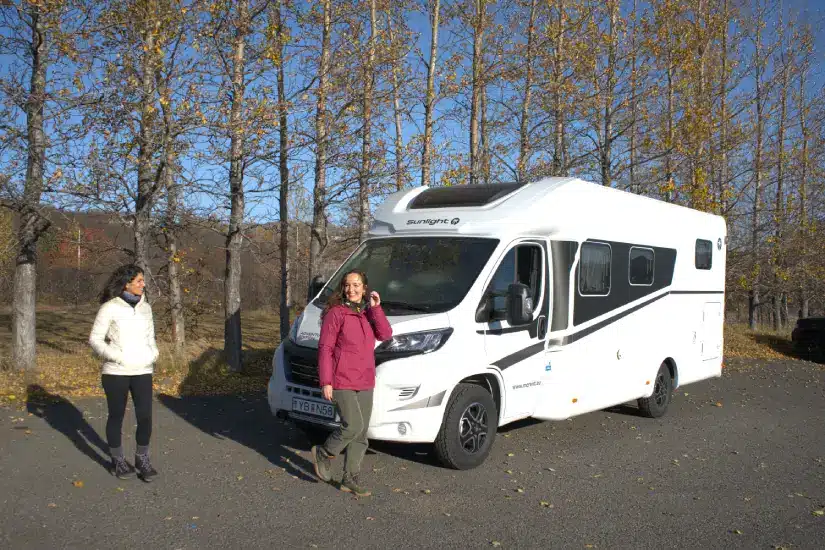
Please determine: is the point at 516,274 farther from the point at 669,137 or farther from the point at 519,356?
the point at 669,137

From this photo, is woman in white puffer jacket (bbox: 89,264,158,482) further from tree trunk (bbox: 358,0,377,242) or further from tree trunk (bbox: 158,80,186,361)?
tree trunk (bbox: 358,0,377,242)

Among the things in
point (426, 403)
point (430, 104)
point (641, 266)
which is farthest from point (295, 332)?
point (430, 104)

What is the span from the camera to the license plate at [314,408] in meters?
6.69

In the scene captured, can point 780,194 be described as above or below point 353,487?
above

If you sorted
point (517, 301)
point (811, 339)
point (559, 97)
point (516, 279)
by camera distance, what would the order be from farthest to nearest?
point (559, 97), point (811, 339), point (516, 279), point (517, 301)

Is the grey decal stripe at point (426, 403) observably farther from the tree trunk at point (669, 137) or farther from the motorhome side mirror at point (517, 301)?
the tree trunk at point (669, 137)

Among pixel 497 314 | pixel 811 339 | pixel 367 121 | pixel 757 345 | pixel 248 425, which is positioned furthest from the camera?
pixel 757 345

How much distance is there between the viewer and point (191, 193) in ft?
37.9

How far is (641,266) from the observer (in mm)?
9891

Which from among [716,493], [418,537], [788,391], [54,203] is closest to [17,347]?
[54,203]

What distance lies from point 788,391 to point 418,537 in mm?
10426

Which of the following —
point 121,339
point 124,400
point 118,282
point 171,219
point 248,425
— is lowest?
point 248,425

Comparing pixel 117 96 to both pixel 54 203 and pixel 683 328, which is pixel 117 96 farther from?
pixel 683 328

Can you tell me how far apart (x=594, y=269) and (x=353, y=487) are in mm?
4053
